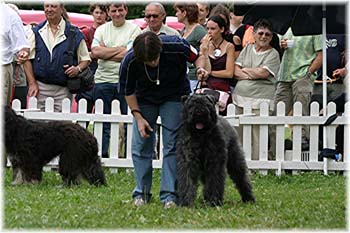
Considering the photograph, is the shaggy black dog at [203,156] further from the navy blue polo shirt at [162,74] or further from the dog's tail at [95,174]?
the dog's tail at [95,174]

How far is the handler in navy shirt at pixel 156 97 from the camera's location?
7.95 metres

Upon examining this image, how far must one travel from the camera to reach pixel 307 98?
11414 millimetres

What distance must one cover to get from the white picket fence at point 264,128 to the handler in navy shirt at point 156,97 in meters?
3.16

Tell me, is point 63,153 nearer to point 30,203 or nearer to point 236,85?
point 30,203

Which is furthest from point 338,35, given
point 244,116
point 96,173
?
point 96,173

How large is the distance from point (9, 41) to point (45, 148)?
1.75 meters

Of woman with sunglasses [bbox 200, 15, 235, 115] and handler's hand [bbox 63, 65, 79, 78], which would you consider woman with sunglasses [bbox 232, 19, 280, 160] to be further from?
handler's hand [bbox 63, 65, 79, 78]

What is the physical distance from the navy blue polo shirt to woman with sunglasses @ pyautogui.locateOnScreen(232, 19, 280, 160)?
10.3 feet

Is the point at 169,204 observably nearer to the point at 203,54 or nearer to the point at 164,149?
the point at 164,149

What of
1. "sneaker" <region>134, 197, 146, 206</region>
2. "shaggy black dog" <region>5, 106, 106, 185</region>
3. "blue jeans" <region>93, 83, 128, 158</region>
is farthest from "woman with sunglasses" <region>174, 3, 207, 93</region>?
"sneaker" <region>134, 197, 146, 206</region>

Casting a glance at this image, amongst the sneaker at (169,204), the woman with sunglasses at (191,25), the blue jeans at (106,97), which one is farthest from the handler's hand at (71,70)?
the sneaker at (169,204)

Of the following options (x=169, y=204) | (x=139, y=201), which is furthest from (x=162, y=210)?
(x=139, y=201)

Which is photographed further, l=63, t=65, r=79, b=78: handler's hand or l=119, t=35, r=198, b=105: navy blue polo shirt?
l=63, t=65, r=79, b=78: handler's hand

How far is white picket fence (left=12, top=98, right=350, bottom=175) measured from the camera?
36.6ft
